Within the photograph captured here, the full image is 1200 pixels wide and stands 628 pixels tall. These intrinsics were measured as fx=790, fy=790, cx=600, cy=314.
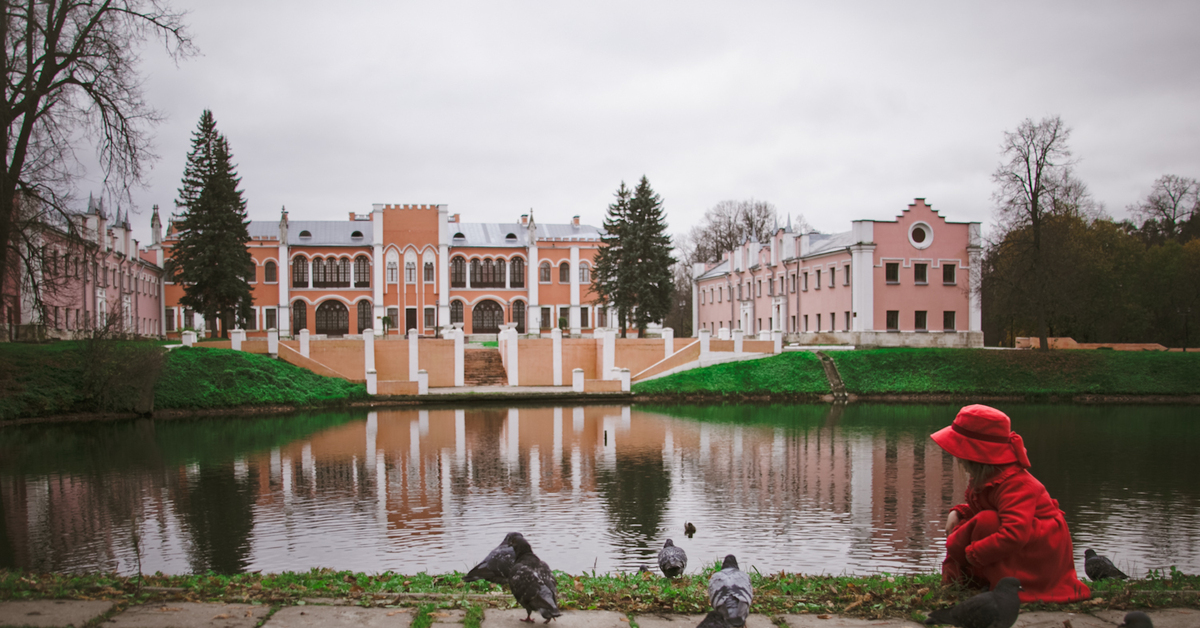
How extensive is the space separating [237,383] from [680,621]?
27456mm

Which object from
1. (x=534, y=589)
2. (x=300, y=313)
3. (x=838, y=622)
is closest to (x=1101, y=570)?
(x=838, y=622)

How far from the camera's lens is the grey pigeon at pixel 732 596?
189 inches

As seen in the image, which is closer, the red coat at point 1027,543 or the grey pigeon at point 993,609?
the grey pigeon at point 993,609

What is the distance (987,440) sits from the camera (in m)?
4.95

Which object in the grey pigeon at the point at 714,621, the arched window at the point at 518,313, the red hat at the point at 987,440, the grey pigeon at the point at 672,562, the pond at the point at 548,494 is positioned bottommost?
the pond at the point at 548,494

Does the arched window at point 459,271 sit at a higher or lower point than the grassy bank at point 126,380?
higher

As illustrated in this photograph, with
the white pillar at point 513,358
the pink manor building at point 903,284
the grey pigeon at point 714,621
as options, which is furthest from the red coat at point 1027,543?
the pink manor building at point 903,284

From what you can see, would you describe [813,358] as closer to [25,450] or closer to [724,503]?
[724,503]

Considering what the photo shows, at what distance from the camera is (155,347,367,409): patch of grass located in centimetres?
2755

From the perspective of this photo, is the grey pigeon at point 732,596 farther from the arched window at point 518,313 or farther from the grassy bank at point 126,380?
the arched window at point 518,313

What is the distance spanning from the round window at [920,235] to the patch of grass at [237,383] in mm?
28458

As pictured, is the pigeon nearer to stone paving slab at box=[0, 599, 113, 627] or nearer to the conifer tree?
stone paving slab at box=[0, 599, 113, 627]

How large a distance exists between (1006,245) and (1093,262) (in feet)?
27.2

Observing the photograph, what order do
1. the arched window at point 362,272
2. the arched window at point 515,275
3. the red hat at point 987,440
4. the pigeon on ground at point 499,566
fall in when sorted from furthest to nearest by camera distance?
the arched window at point 515,275 → the arched window at point 362,272 → the pigeon on ground at point 499,566 → the red hat at point 987,440
